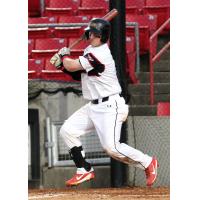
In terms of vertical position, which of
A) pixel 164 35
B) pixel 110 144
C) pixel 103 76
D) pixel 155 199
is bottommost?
pixel 155 199

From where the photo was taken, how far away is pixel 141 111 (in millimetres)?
9133

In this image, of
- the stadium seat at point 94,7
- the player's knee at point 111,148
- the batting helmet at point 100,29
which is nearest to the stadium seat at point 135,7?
the stadium seat at point 94,7

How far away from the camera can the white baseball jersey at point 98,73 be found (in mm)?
6637

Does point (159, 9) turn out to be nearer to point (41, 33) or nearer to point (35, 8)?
point (41, 33)

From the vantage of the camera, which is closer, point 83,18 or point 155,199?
point 155,199

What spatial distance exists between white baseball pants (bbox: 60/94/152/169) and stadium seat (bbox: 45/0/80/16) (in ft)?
15.0

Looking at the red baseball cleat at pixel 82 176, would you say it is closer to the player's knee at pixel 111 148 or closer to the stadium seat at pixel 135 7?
the player's knee at pixel 111 148

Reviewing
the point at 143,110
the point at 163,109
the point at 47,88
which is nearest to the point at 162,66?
the point at 143,110

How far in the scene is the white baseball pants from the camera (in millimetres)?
6762

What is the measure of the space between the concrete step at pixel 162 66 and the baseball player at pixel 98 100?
9.71 feet

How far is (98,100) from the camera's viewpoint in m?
6.83

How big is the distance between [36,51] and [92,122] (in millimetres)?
3245

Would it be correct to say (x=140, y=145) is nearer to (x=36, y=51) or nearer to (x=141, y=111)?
(x=141, y=111)
